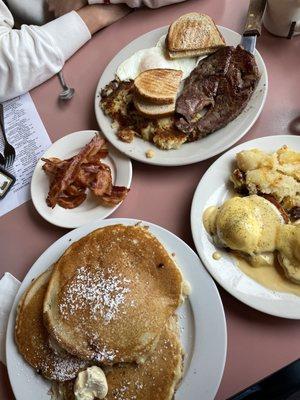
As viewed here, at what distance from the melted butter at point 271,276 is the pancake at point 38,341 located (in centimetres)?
46

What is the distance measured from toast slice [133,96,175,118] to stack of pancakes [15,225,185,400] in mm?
386

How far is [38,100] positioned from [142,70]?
0.41m

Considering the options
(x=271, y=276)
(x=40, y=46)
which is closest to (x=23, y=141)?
(x=40, y=46)

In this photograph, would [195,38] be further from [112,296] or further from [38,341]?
[38,341]

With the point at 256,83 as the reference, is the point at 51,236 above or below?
below

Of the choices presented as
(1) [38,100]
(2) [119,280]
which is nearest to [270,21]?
(1) [38,100]

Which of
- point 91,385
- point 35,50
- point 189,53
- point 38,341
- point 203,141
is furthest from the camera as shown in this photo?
point 35,50

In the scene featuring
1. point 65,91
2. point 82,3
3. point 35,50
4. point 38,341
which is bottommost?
point 38,341

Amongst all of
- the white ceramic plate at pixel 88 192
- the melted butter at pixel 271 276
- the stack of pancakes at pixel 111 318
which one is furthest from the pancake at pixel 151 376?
the white ceramic plate at pixel 88 192

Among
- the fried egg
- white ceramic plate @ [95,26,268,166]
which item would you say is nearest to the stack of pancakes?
white ceramic plate @ [95,26,268,166]

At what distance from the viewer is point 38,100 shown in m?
1.57

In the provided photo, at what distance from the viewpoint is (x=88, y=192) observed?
1333mm

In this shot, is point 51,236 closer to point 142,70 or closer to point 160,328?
point 160,328

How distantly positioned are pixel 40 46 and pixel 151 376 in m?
1.13
